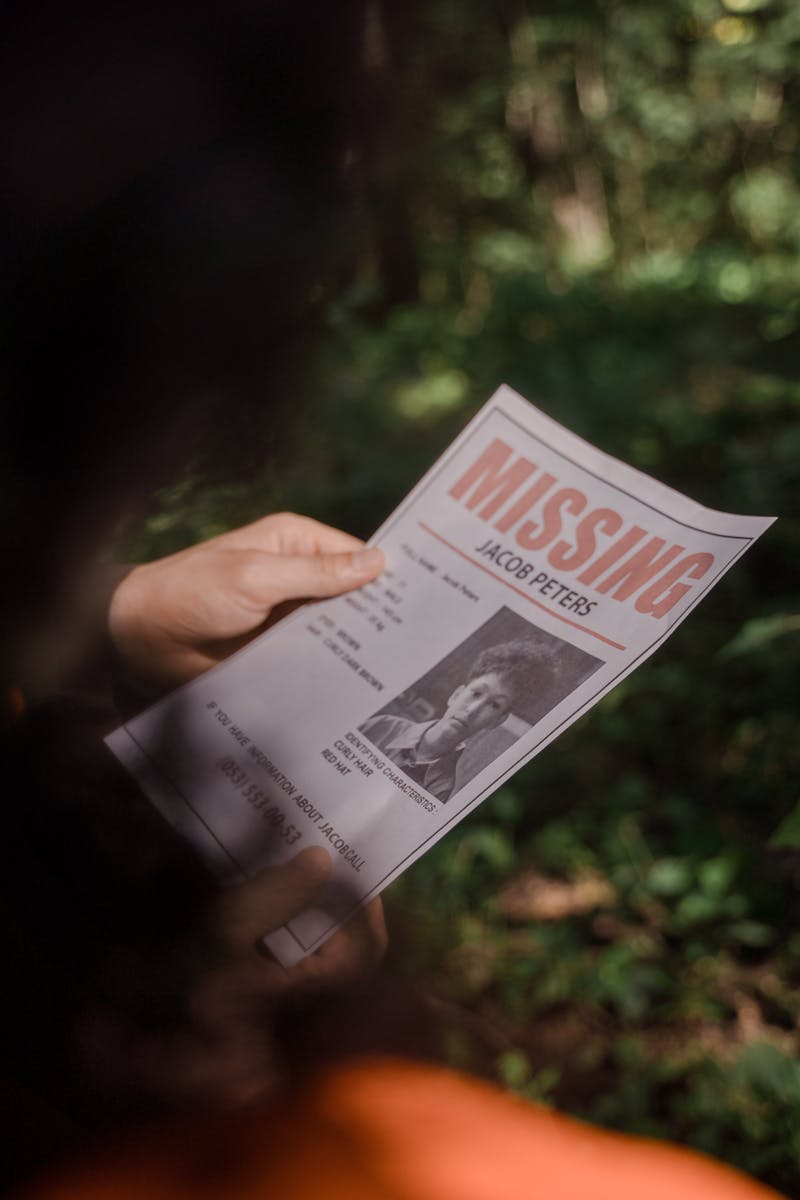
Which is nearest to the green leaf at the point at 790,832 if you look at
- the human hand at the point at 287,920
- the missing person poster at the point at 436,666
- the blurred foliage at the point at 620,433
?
the blurred foliage at the point at 620,433

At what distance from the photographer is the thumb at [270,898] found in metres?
0.87

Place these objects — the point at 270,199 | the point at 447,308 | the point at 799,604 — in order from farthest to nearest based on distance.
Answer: the point at 447,308, the point at 799,604, the point at 270,199

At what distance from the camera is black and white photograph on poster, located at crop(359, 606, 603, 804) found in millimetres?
888

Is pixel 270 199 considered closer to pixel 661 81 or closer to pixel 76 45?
pixel 76 45

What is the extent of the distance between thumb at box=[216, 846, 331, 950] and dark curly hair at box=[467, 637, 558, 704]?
244 millimetres

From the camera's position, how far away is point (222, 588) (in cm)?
111

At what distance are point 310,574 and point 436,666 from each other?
0.67 ft

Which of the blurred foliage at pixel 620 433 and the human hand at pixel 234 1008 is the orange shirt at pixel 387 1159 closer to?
the human hand at pixel 234 1008

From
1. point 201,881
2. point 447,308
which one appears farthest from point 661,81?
point 201,881

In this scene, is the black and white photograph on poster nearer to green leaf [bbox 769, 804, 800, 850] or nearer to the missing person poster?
the missing person poster

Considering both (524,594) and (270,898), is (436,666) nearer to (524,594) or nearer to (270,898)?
(524,594)

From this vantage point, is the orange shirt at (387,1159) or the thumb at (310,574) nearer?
the orange shirt at (387,1159)

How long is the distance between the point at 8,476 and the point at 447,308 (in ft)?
14.7

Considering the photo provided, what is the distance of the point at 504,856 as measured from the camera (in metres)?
1.70
